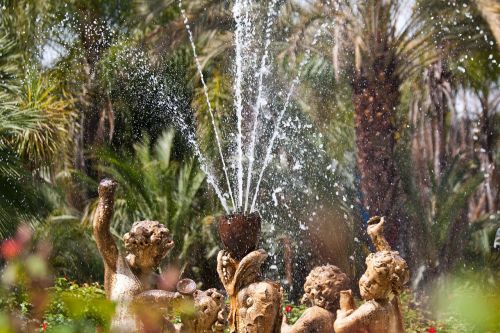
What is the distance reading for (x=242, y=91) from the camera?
52.5ft

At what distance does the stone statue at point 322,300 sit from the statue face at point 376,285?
228 mm

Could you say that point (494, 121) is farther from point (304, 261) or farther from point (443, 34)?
point (304, 261)

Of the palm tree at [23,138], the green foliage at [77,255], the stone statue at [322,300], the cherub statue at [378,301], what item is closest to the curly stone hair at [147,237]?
the stone statue at [322,300]

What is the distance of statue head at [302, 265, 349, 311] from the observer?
4.57 meters

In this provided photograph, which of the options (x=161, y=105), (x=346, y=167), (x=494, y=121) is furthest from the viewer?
(x=494, y=121)

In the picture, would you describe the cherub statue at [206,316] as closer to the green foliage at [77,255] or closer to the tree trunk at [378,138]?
the tree trunk at [378,138]

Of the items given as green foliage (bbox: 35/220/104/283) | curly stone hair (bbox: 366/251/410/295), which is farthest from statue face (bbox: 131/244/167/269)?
green foliage (bbox: 35/220/104/283)

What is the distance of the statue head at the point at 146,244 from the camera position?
14.6ft

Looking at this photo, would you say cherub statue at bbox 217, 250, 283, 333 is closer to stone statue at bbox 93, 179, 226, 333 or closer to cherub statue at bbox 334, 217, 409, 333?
Result: stone statue at bbox 93, 179, 226, 333

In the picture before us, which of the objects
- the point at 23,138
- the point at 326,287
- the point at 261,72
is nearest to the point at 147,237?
the point at 326,287

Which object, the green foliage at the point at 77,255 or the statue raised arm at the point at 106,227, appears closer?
the statue raised arm at the point at 106,227

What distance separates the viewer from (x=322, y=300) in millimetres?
4586

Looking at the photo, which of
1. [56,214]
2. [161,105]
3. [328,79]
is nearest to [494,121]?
[328,79]

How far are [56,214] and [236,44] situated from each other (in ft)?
13.1
